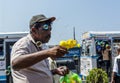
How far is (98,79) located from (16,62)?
7.86 m

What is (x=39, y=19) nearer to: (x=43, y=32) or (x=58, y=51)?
(x=43, y=32)

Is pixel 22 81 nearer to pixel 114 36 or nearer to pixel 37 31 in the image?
pixel 37 31

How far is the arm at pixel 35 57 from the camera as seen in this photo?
2750 mm

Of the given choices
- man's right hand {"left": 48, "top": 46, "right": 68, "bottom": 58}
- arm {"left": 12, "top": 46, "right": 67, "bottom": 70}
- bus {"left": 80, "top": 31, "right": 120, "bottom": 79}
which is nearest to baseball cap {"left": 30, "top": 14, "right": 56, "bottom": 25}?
arm {"left": 12, "top": 46, "right": 67, "bottom": 70}

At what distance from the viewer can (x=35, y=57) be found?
289 cm

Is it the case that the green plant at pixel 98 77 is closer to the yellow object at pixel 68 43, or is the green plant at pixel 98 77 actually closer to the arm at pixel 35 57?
the yellow object at pixel 68 43

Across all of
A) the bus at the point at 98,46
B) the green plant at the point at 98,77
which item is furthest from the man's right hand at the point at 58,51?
the bus at the point at 98,46

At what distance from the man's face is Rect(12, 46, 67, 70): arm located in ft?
1.25

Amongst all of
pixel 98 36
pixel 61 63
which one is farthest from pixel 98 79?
pixel 98 36

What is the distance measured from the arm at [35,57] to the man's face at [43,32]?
381 millimetres

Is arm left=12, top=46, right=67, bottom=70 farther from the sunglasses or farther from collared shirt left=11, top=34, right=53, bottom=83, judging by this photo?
the sunglasses

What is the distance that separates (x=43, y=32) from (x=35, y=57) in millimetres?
463

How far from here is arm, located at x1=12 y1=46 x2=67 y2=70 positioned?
2.75 m

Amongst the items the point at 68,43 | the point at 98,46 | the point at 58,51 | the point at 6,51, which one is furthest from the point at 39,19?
the point at 98,46
